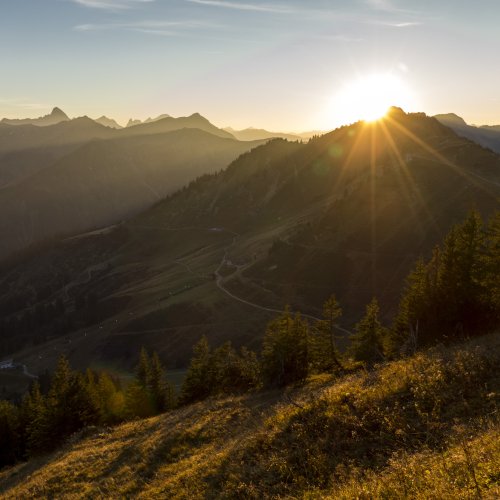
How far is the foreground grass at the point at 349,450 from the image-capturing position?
39.7ft

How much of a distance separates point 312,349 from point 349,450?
31.8 metres

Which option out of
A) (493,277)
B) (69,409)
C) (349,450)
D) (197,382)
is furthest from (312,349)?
(349,450)

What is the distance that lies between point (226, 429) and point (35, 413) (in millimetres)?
43520

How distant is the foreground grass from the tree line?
12849 mm

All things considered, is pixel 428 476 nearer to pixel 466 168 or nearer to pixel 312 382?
pixel 312 382

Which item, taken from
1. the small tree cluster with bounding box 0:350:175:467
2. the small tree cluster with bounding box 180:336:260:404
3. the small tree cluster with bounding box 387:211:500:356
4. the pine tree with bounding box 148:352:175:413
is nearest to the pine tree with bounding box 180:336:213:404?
the small tree cluster with bounding box 180:336:260:404

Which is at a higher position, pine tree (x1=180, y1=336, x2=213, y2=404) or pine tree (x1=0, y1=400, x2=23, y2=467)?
pine tree (x1=180, y1=336, x2=213, y2=404)

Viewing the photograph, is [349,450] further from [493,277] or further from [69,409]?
[69,409]

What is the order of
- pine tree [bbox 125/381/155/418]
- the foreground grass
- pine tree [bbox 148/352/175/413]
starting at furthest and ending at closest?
pine tree [bbox 148/352/175/413], pine tree [bbox 125/381/155/418], the foreground grass

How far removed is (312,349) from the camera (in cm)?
4750

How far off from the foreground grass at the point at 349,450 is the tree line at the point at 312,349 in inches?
506

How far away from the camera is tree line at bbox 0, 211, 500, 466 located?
40.8 metres

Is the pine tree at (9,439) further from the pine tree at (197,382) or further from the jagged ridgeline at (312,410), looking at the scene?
the pine tree at (197,382)

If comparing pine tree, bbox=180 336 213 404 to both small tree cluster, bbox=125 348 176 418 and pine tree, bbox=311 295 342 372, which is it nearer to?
small tree cluster, bbox=125 348 176 418
